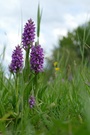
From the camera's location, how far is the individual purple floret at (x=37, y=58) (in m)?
1.83

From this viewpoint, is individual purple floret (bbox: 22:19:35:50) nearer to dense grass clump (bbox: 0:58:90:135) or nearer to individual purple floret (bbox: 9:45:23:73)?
individual purple floret (bbox: 9:45:23:73)

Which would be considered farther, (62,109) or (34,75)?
(34,75)

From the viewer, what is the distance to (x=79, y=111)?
5.84 ft

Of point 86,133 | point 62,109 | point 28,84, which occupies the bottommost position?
point 86,133

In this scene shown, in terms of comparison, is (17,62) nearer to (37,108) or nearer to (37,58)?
(37,58)

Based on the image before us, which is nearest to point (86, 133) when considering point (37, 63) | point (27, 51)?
point (37, 63)

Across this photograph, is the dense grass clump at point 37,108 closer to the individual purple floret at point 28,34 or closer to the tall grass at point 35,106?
the tall grass at point 35,106

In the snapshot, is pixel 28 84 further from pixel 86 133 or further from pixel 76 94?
pixel 86 133

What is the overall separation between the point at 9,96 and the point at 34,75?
0.19 metres

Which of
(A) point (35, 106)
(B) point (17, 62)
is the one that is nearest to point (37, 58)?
(B) point (17, 62)

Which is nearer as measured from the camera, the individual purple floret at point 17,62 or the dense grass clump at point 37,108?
the dense grass clump at point 37,108

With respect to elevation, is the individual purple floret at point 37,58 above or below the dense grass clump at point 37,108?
above

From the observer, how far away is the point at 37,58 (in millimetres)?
1832

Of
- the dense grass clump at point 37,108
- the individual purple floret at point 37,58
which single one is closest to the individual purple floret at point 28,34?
the individual purple floret at point 37,58
